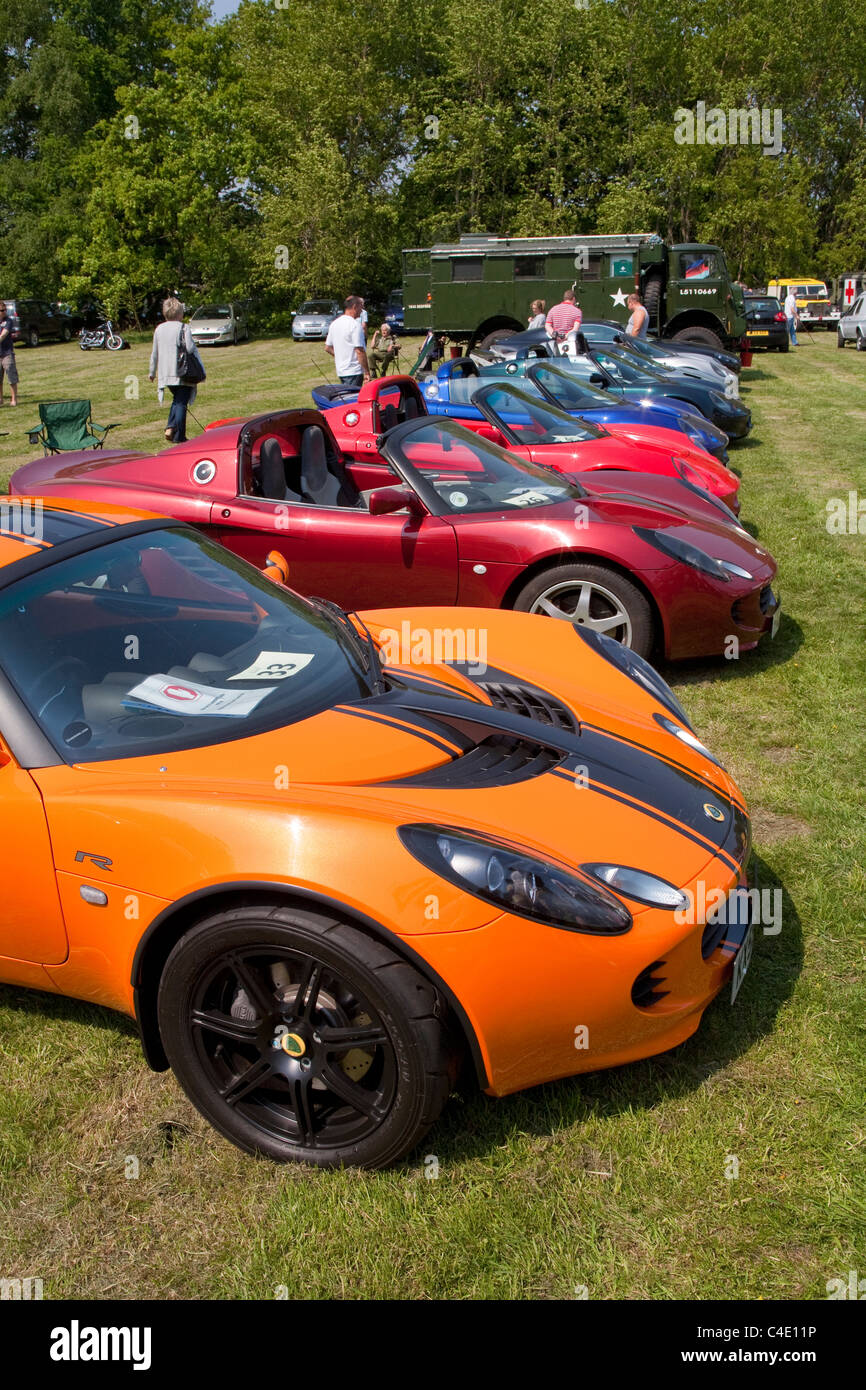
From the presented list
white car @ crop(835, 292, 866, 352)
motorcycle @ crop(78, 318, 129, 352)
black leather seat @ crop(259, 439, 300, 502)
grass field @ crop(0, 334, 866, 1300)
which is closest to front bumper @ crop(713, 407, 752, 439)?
black leather seat @ crop(259, 439, 300, 502)

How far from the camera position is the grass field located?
7.28ft

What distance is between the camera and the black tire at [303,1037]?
7.28ft

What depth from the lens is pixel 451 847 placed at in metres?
2.33

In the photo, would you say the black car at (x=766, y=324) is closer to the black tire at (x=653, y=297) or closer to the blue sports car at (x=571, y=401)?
the black tire at (x=653, y=297)

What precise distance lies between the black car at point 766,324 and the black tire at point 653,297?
7.40 metres

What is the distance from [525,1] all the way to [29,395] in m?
31.7

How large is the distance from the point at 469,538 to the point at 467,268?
17.6 meters

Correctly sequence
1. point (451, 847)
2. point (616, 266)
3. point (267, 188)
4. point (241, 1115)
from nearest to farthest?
point (451, 847) < point (241, 1115) < point (616, 266) < point (267, 188)

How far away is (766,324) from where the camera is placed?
25.9 m

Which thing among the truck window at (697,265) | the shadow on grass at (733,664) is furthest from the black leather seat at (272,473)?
the truck window at (697,265)

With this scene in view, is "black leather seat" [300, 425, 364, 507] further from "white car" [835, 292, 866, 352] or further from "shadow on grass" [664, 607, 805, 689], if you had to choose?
"white car" [835, 292, 866, 352]

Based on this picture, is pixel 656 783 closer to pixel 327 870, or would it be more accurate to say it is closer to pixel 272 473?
pixel 327 870
